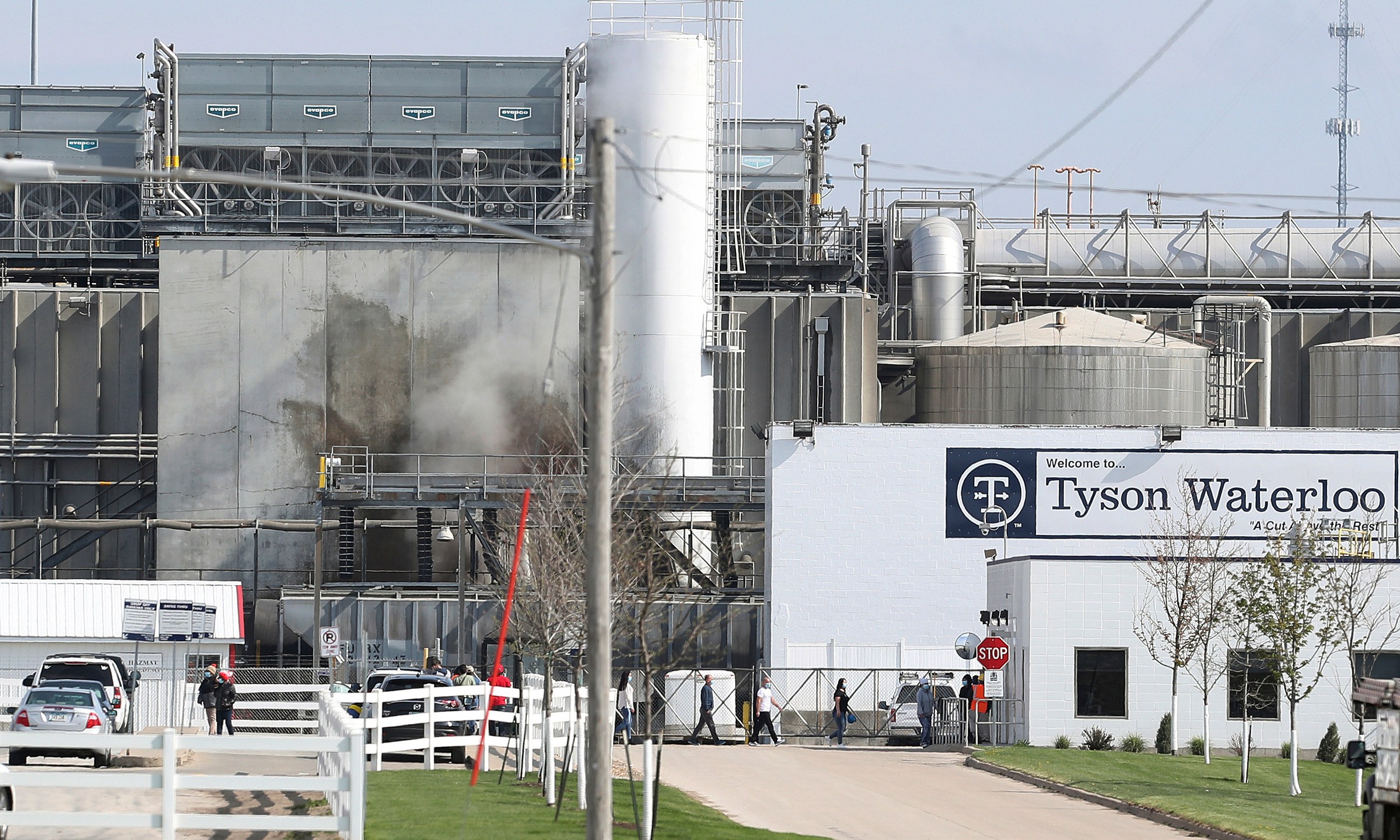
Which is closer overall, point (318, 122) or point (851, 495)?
point (851, 495)

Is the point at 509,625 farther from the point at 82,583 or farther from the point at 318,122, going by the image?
the point at 318,122

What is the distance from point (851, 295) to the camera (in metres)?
→ 61.0

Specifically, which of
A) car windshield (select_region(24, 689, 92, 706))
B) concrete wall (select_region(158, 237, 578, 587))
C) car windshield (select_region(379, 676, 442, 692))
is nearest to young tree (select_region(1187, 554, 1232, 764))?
car windshield (select_region(379, 676, 442, 692))

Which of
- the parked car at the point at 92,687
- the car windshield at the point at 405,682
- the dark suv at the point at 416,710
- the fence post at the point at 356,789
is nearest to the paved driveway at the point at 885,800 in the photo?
the dark suv at the point at 416,710

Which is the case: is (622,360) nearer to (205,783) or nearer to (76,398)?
(76,398)

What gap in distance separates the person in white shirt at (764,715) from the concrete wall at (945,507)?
5.69 metres

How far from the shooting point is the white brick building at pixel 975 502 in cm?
4872

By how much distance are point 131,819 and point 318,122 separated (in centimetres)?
4725

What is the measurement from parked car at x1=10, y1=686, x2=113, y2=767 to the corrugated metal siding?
1184 centimetres

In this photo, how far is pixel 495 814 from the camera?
856 inches

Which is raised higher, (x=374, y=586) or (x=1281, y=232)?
(x=1281, y=232)

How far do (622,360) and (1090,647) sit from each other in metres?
19.7

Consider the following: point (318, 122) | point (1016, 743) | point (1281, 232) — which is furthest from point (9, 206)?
point (1281, 232)

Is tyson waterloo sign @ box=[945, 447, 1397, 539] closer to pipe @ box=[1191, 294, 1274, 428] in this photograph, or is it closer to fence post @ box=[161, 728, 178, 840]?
pipe @ box=[1191, 294, 1274, 428]
